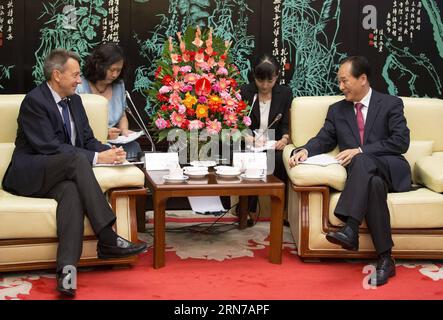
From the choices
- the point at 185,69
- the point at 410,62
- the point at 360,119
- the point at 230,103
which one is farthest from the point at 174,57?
the point at 410,62

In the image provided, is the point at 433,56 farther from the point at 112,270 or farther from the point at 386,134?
the point at 112,270

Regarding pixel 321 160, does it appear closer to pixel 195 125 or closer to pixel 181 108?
pixel 195 125

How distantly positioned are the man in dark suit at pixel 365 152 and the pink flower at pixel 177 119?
26.9 inches

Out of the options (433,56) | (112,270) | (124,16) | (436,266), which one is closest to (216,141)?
(112,270)

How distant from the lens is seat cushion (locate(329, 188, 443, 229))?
13.1 feet

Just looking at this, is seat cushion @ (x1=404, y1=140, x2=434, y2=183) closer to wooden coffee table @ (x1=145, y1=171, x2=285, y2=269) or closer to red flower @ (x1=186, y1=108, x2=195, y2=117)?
wooden coffee table @ (x1=145, y1=171, x2=285, y2=269)

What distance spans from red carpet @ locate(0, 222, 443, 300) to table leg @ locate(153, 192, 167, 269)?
0.06 m

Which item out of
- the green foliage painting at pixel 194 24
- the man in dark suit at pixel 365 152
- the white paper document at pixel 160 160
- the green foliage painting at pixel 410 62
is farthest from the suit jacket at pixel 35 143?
the green foliage painting at pixel 410 62

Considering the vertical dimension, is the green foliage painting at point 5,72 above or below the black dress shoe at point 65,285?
above

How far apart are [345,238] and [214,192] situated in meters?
0.73

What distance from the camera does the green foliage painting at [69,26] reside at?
18.2ft

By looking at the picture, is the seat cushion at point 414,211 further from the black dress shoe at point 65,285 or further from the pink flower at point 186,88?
the black dress shoe at point 65,285

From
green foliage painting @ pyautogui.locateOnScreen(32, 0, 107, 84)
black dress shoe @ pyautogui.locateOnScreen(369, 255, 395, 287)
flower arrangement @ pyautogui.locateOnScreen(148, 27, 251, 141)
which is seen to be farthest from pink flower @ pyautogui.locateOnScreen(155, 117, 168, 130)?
green foliage painting @ pyautogui.locateOnScreen(32, 0, 107, 84)

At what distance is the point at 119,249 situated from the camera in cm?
378
